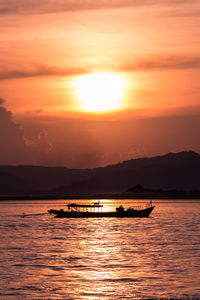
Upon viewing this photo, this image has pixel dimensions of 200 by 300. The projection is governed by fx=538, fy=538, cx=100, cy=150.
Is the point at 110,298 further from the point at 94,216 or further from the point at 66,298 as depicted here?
the point at 94,216

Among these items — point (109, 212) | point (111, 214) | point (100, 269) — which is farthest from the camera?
point (111, 214)

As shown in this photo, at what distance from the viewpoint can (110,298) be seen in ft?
126

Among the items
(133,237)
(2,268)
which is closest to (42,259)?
(2,268)

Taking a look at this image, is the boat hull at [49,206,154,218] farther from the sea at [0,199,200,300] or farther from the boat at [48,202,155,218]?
the sea at [0,199,200,300]

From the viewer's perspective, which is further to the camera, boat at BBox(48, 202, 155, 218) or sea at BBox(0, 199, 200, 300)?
boat at BBox(48, 202, 155, 218)

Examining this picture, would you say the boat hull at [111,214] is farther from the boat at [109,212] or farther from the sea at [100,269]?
the sea at [100,269]

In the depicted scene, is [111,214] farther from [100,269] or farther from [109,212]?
[100,269]

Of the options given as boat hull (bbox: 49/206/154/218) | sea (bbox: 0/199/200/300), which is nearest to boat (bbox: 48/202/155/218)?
boat hull (bbox: 49/206/154/218)

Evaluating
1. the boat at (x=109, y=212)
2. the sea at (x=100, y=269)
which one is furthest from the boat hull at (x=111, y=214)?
the sea at (x=100, y=269)

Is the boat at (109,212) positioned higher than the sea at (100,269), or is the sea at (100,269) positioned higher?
the boat at (109,212)

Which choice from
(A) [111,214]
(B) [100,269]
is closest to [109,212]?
(A) [111,214]

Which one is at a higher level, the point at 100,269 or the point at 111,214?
the point at 111,214

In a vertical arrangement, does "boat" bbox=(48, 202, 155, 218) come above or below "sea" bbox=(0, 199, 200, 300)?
above

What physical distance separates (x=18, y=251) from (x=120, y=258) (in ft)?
50.6
